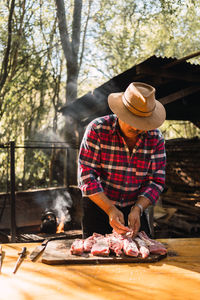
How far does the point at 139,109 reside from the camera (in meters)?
2.48

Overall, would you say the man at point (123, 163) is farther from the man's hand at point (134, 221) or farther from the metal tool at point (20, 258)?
the metal tool at point (20, 258)

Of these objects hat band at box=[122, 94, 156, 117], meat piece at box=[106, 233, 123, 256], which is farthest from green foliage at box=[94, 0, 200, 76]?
meat piece at box=[106, 233, 123, 256]

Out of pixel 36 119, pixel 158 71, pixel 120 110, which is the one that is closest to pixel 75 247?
pixel 120 110

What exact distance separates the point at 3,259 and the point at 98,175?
1146mm

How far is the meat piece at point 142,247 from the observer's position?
7.34 feet

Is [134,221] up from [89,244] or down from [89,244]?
up

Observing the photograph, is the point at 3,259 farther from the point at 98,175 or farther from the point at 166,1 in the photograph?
the point at 166,1

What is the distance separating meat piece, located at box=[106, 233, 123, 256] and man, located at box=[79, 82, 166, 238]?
0.22ft

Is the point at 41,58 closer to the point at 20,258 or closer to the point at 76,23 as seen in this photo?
the point at 76,23

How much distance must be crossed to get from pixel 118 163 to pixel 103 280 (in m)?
1.18

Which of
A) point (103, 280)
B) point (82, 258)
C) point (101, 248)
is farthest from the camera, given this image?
point (101, 248)

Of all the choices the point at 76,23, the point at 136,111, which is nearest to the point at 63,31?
the point at 76,23

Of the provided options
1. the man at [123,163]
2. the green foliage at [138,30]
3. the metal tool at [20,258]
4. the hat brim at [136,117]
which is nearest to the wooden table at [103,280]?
the metal tool at [20,258]

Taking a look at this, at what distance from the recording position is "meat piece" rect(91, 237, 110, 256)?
2246 millimetres
